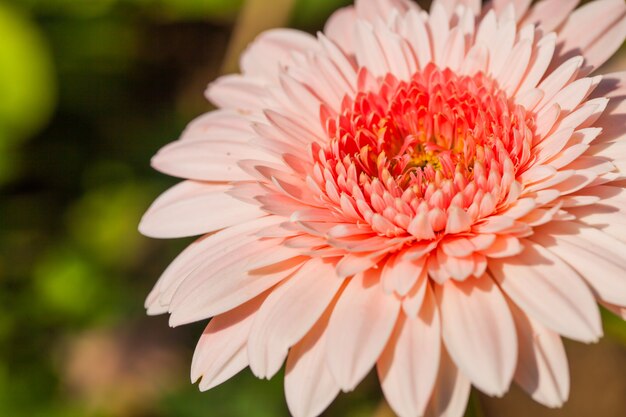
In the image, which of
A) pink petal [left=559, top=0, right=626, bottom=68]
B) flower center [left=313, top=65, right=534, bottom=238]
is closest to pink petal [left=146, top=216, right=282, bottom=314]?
flower center [left=313, top=65, right=534, bottom=238]

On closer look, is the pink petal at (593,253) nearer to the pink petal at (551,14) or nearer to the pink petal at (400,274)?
the pink petal at (400,274)

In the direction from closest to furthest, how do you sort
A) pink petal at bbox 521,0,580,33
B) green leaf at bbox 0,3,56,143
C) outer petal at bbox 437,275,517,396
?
1. outer petal at bbox 437,275,517,396
2. pink petal at bbox 521,0,580,33
3. green leaf at bbox 0,3,56,143

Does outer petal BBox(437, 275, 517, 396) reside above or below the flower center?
below

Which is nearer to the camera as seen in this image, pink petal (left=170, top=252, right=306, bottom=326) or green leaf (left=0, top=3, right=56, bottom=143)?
pink petal (left=170, top=252, right=306, bottom=326)

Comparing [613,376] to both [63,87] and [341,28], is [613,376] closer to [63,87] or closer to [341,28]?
[341,28]

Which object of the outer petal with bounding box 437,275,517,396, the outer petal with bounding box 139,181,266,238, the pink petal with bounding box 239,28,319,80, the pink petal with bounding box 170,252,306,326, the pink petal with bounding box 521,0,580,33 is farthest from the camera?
the pink petal with bounding box 239,28,319,80

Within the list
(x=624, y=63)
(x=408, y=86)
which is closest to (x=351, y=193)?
(x=408, y=86)

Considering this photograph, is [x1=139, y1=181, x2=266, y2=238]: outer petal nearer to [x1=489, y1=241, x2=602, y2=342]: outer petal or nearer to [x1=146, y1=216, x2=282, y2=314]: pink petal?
[x1=146, y1=216, x2=282, y2=314]: pink petal
